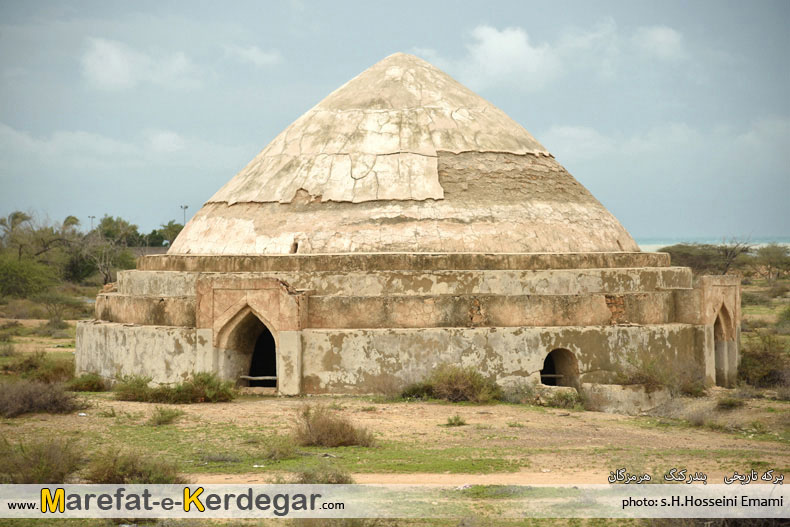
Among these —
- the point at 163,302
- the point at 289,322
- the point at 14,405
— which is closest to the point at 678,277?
the point at 289,322

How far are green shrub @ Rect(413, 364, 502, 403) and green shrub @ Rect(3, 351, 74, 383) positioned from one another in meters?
5.84

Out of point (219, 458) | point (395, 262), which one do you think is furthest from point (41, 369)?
point (219, 458)

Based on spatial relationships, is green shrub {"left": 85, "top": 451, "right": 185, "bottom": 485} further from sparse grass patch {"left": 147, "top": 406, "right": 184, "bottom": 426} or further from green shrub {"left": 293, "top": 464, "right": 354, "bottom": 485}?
sparse grass patch {"left": 147, "top": 406, "right": 184, "bottom": 426}

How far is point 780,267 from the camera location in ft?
169

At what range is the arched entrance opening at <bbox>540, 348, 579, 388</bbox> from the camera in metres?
13.0

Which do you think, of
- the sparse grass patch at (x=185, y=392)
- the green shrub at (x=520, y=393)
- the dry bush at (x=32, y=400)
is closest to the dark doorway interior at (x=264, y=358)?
the sparse grass patch at (x=185, y=392)

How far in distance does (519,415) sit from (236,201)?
21.8 ft

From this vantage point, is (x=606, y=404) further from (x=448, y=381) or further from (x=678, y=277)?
(x=678, y=277)

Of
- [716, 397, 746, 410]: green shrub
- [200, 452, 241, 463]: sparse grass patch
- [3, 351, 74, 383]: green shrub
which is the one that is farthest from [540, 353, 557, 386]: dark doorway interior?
[3, 351, 74, 383]: green shrub

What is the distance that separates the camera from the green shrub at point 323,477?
7469 mm

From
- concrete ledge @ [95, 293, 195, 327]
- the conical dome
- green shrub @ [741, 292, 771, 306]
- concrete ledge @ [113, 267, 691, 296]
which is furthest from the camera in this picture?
green shrub @ [741, 292, 771, 306]

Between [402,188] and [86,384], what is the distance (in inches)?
220

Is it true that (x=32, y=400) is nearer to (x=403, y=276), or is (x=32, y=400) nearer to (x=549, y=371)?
(x=403, y=276)

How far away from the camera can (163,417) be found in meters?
10.6
